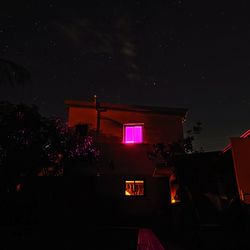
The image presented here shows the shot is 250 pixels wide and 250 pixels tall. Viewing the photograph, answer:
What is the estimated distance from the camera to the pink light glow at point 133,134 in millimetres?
15922

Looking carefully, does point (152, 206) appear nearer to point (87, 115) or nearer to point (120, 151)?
point (120, 151)

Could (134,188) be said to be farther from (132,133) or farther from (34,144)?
(34,144)

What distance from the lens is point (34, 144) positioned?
1385cm

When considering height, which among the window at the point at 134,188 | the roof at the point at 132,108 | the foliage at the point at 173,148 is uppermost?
the roof at the point at 132,108

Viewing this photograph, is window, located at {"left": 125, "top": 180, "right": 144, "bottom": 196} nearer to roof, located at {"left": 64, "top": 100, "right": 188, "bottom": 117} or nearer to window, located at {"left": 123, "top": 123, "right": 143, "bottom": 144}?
window, located at {"left": 123, "top": 123, "right": 143, "bottom": 144}

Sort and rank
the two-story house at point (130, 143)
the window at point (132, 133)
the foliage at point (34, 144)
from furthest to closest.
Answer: the window at point (132, 133), the two-story house at point (130, 143), the foliage at point (34, 144)

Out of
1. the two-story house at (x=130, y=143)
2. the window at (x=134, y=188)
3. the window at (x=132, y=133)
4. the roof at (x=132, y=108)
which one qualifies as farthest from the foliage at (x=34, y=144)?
the window at (x=134, y=188)

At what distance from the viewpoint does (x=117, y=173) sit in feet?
49.1

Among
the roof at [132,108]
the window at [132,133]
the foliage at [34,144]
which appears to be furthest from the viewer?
the roof at [132,108]

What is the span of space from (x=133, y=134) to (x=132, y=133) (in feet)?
0.28

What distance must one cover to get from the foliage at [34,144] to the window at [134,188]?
237cm

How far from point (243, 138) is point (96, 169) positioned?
30.7ft

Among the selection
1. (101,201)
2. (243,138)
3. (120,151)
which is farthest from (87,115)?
(243,138)

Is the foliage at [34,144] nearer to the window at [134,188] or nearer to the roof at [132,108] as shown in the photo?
the roof at [132,108]
